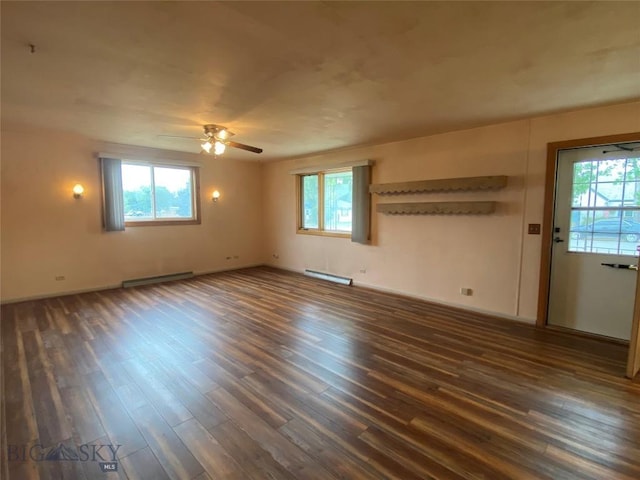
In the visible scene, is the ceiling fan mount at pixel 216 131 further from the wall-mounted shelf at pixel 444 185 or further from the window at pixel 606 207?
the window at pixel 606 207

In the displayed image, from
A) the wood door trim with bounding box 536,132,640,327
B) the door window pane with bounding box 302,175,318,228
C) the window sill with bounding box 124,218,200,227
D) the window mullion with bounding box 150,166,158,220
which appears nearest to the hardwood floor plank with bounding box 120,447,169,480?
the wood door trim with bounding box 536,132,640,327

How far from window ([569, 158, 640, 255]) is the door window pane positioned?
4212 millimetres

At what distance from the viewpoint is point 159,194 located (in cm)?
600

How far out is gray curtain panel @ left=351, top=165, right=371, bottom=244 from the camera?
5.30 meters

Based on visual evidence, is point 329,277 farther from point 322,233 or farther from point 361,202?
point 361,202

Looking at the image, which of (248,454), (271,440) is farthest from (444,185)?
(248,454)

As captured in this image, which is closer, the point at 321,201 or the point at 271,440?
the point at 271,440

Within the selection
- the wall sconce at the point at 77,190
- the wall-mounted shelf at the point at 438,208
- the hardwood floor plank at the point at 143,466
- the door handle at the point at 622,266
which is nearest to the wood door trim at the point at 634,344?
the door handle at the point at 622,266

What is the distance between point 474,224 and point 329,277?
9.38 feet

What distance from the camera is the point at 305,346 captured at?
3.21 metres

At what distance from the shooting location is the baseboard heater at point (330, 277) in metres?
5.83

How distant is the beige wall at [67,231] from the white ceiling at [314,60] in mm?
1052

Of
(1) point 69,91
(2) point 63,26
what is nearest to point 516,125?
(2) point 63,26

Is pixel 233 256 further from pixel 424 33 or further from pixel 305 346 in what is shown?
pixel 424 33
